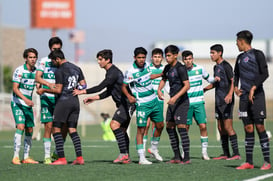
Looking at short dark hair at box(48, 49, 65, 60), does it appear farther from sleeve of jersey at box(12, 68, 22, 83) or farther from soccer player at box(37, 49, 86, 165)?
sleeve of jersey at box(12, 68, 22, 83)

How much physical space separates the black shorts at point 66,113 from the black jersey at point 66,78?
10 cm

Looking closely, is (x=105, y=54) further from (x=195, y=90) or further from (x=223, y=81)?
(x=223, y=81)

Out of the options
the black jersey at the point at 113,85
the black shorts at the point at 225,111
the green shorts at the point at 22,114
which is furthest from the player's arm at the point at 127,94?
the black shorts at the point at 225,111

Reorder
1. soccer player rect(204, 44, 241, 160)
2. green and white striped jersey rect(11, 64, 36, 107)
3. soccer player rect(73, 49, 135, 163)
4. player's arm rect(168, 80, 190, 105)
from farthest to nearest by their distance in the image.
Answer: soccer player rect(204, 44, 241, 160) < green and white striped jersey rect(11, 64, 36, 107) < soccer player rect(73, 49, 135, 163) < player's arm rect(168, 80, 190, 105)

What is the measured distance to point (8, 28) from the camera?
8825 centimetres

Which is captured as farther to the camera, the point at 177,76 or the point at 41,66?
the point at 41,66

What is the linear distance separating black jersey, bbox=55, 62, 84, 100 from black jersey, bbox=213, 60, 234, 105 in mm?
3241

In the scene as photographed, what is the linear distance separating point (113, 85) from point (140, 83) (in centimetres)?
57

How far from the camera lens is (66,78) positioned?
12852 mm

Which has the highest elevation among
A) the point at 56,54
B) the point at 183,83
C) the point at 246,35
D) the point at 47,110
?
the point at 246,35

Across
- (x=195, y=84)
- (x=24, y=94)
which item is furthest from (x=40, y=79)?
(x=195, y=84)

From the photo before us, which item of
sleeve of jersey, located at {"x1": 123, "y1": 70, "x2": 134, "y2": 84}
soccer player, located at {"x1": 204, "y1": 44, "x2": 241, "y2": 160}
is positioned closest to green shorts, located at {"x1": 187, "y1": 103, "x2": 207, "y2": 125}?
soccer player, located at {"x1": 204, "y1": 44, "x2": 241, "y2": 160}

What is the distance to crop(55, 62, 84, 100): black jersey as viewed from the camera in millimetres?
12797

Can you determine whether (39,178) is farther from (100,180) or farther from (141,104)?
(141,104)
